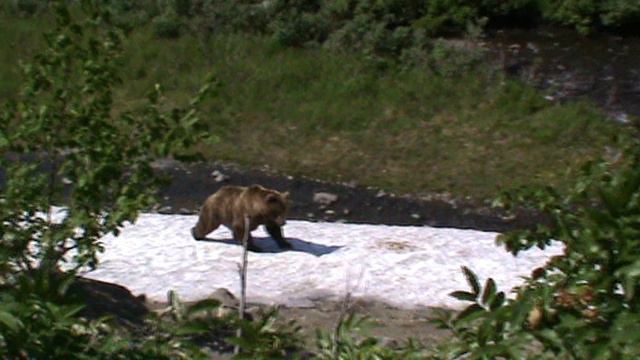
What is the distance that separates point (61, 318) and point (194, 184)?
34.8 ft

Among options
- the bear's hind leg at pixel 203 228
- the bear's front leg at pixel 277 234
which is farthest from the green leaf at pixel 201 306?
the bear's hind leg at pixel 203 228

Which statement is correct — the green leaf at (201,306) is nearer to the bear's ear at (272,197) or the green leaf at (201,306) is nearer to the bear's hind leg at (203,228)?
the bear's ear at (272,197)

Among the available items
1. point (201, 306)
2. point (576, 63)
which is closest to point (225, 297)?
point (201, 306)

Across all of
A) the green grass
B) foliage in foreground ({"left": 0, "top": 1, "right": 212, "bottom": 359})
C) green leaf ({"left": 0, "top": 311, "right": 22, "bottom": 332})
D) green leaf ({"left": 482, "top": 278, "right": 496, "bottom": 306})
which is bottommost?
the green grass

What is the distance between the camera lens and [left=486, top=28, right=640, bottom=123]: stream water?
53.7 ft

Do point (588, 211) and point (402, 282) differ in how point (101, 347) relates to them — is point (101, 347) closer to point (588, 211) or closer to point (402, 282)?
point (588, 211)

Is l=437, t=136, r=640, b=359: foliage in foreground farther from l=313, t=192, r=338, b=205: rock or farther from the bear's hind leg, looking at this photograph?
l=313, t=192, r=338, b=205: rock

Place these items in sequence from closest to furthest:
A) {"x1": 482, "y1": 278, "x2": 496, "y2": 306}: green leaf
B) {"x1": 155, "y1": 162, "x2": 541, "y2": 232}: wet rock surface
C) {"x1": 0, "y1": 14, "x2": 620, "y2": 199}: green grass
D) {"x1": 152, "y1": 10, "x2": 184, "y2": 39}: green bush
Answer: {"x1": 482, "y1": 278, "x2": 496, "y2": 306}: green leaf → {"x1": 155, "y1": 162, "x2": 541, "y2": 232}: wet rock surface → {"x1": 0, "y1": 14, "x2": 620, "y2": 199}: green grass → {"x1": 152, "y1": 10, "x2": 184, "y2": 39}: green bush

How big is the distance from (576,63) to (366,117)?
3.35 metres

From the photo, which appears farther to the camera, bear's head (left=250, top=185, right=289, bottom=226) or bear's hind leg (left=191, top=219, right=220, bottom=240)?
bear's hind leg (left=191, top=219, right=220, bottom=240)

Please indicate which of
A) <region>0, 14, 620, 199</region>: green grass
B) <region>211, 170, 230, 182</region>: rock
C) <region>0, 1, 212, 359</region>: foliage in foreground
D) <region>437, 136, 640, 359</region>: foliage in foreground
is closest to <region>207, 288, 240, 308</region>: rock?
<region>0, 1, 212, 359</region>: foliage in foreground

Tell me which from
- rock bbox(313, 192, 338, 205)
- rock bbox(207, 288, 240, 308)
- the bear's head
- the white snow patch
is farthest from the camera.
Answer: rock bbox(313, 192, 338, 205)

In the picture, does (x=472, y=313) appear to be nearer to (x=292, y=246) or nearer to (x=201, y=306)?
(x=201, y=306)

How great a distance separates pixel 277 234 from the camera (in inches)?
381
